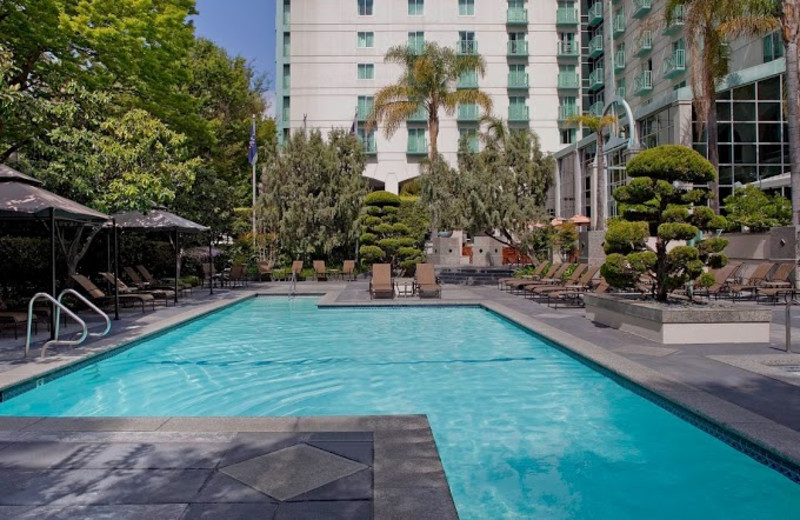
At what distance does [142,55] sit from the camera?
1891 centimetres

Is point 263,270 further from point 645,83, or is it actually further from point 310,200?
point 645,83

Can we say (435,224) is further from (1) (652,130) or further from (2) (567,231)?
(1) (652,130)

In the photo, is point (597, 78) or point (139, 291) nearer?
point (139, 291)

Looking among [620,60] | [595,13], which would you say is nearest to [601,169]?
[620,60]

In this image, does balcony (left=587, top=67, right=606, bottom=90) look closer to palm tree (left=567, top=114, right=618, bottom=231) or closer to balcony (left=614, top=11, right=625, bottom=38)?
balcony (left=614, top=11, right=625, bottom=38)

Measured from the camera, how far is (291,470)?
14.9 ft

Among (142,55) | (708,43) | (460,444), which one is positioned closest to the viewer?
(460,444)

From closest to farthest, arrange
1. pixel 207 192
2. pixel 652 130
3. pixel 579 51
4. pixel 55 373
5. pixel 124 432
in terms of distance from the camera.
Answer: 1. pixel 124 432
2. pixel 55 373
3. pixel 207 192
4. pixel 652 130
5. pixel 579 51

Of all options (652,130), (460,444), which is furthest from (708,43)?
(460,444)

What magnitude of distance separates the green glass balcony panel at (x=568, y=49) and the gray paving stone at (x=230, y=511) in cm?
4895

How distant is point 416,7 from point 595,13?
44.9 feet

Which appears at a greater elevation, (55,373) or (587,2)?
(587,2)

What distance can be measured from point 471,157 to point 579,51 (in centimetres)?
2492

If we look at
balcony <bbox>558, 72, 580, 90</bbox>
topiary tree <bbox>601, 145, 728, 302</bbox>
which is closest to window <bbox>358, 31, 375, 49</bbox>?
balcony <bbox>558, 72, 580, 90</bbox>
